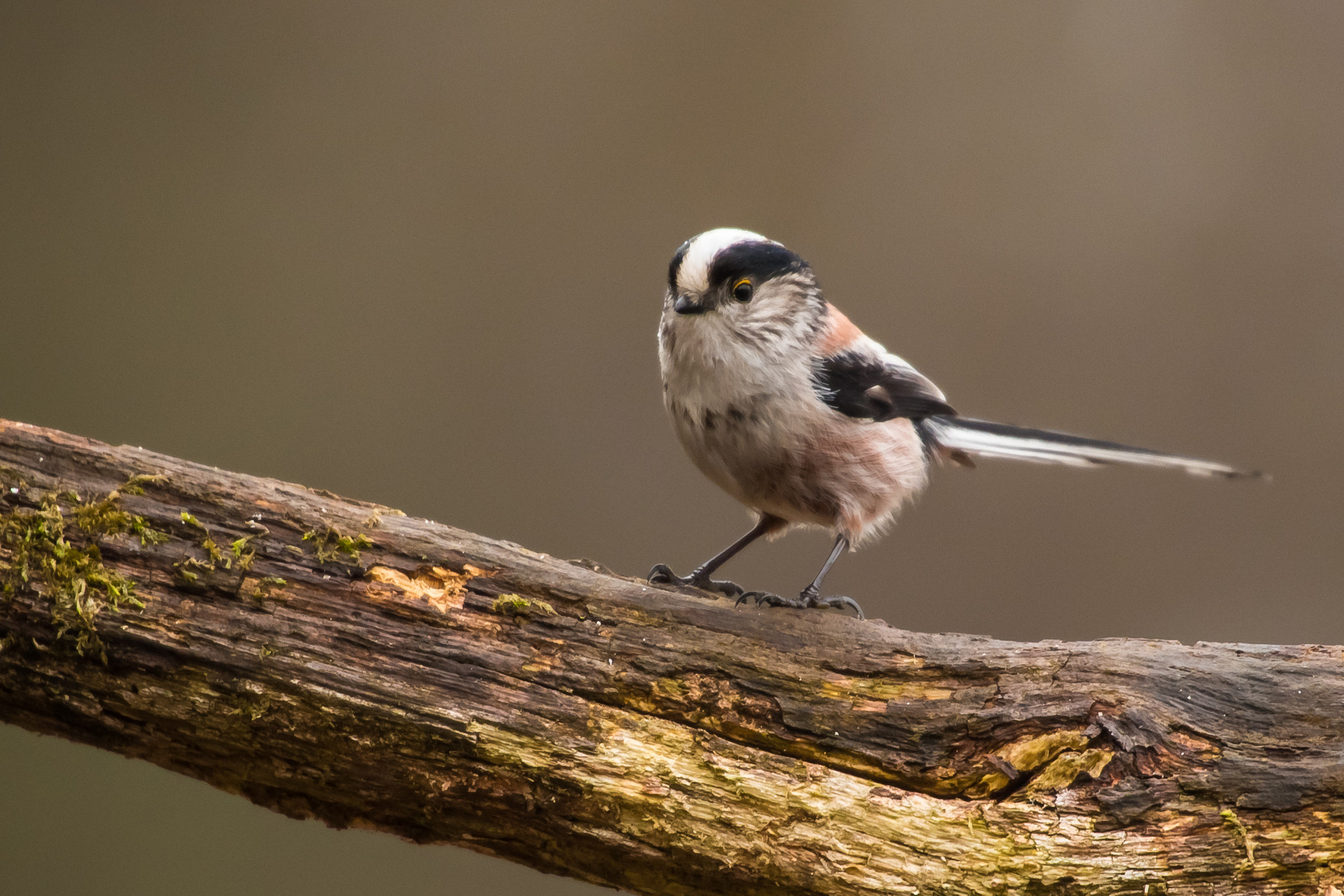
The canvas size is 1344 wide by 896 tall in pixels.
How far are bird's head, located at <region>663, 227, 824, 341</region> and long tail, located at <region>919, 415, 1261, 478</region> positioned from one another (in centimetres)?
66

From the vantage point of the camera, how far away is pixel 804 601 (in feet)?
7.74

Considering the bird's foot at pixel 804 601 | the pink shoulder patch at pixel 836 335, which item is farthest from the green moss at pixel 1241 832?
the pink shoulder patch at pixel 836 335

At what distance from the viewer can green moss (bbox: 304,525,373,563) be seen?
1990 mm

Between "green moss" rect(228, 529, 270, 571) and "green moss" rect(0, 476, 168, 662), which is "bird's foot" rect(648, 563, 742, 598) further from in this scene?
"green moss" rect(0, 476, 168, 662)

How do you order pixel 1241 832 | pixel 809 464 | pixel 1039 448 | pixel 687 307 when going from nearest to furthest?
1. pixel 1241 832
2. pixel 687 307
3. pixel 809 464
4. pixel 1039 448

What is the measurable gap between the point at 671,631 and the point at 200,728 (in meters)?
0.91

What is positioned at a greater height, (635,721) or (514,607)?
(514,607)

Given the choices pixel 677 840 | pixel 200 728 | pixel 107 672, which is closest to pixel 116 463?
pixel 107 672

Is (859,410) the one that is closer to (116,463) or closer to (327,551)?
(327,551)

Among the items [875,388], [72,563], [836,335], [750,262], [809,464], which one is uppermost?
[750,262]

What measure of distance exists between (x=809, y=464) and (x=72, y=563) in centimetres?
162

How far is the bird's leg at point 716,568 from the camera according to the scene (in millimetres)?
2598

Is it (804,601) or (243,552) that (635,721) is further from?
(243,552)

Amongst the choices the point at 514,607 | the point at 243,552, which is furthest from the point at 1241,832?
the point at 243,552
